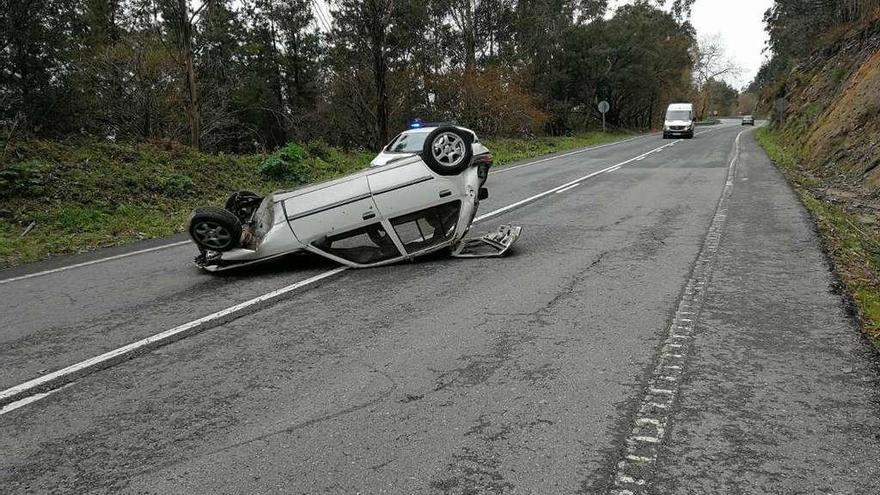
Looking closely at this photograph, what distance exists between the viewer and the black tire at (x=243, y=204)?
7.92 m

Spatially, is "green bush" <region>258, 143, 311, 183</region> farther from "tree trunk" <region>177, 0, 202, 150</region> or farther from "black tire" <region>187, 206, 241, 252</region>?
"black tire" <region>187, 206, 241, 252</region>

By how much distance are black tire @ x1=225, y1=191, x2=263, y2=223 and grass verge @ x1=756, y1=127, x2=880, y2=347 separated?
22.1 feet

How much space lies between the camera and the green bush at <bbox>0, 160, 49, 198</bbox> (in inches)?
429

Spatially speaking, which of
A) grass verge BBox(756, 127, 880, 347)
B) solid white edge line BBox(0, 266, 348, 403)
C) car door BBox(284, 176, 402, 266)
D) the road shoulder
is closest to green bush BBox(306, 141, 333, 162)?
car door BBox(284, 176, 402, 266)

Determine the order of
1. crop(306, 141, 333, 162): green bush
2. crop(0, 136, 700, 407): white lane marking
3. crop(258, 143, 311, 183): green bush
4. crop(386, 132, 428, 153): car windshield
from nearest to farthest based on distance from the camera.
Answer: crop(0, 136, 700, 407): white lane marking, crop(386, 132, 428, 153): car windshield, crop(258, 143, 311, 183): green bush, crop(306, 141, 333, 162): green bush

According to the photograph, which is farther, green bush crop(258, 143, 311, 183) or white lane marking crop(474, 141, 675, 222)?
green bush crop(258, 143, 311, 183)

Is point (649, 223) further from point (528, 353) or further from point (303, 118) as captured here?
point (303, 118)

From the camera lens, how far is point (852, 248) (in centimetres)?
714

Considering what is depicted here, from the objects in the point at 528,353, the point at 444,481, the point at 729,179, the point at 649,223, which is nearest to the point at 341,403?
the point at 444,481

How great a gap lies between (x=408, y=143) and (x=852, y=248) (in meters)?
9.33

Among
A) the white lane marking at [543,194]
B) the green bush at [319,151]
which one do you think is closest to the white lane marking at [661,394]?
the white lane marking at [543,194]

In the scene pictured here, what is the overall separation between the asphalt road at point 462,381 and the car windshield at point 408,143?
23.6ft

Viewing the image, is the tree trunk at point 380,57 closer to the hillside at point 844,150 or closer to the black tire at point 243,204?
the hillside at point 844,150

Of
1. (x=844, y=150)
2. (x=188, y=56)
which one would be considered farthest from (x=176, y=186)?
(x=844, y=150)
